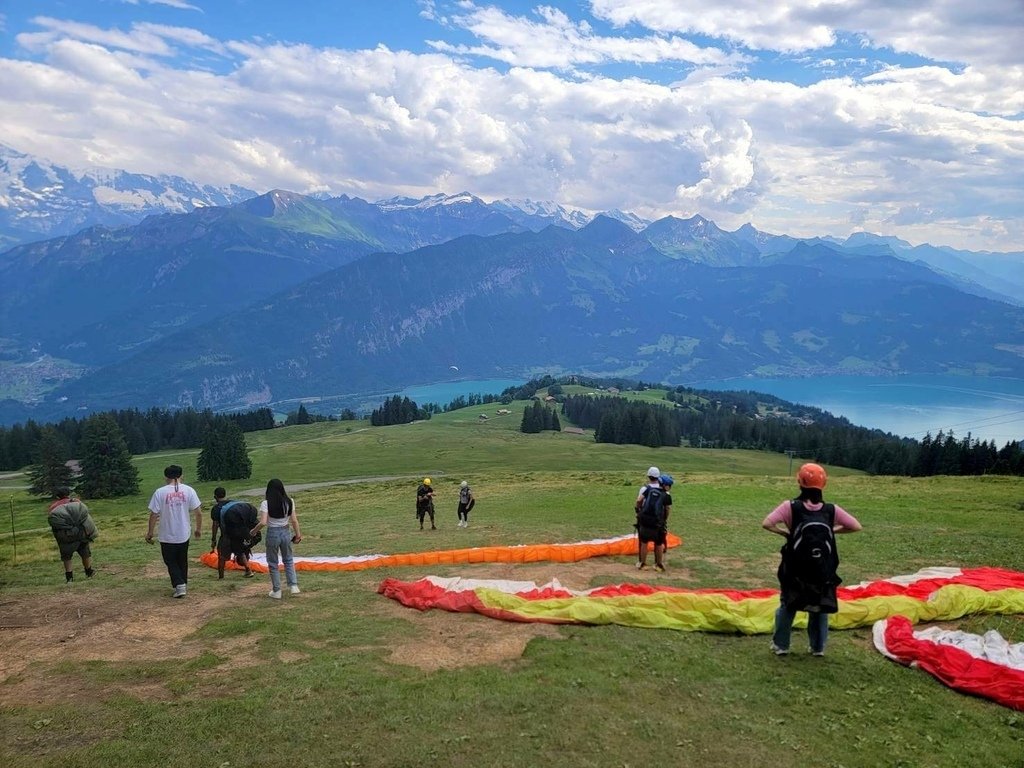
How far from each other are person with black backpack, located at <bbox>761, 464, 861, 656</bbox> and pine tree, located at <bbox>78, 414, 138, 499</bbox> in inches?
3536

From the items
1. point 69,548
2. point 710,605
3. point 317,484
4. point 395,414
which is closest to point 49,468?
point 317,484

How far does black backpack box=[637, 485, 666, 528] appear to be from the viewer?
1717 centimetres

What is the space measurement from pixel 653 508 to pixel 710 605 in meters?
4.62

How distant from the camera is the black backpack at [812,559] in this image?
1014cm

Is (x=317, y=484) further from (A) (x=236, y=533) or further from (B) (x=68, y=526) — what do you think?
(B) (x=68, y=526)

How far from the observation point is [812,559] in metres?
10.2

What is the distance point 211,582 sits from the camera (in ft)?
57.5

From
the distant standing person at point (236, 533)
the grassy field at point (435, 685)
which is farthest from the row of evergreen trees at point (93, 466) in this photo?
the distant standing person at point (236, 533)

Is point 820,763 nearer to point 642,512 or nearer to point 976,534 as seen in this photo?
point 642,512

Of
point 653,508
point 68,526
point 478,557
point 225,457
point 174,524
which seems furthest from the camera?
point 225,457

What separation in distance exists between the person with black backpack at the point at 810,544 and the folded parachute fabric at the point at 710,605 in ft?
7.17

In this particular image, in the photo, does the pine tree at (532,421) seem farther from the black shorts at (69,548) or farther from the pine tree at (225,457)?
the black shorts at (69,548)

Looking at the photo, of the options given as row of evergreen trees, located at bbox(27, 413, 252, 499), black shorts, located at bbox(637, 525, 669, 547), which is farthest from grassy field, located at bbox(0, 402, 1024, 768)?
row of evergreen trees, located at bbox(27, 413, 252, 499)

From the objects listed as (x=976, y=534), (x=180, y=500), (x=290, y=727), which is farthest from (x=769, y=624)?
(x=976, y=534)
